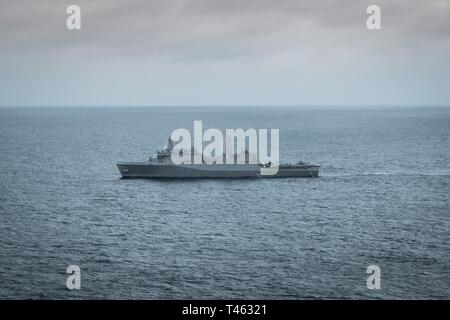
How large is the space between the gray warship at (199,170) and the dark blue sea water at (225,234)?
2.57 m

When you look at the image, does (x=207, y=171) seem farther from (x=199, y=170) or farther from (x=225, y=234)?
(x=225, y=234)

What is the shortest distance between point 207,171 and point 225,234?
111ft

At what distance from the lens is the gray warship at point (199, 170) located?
83831 millimetres

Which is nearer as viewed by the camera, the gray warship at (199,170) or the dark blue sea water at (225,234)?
the dark blue sea water at (225,234)

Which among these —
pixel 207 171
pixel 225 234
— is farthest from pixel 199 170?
pixel 225 234

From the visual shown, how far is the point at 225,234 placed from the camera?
51344 mm

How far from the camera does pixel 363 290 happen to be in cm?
3738

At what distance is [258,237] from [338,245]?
7.32 metres

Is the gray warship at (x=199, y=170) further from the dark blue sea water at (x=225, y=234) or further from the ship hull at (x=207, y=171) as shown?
the dark blue sea water at (x=225, y=234)

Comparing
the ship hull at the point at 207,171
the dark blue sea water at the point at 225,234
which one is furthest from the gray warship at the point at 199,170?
the dark blue sea water at the point at 225,234

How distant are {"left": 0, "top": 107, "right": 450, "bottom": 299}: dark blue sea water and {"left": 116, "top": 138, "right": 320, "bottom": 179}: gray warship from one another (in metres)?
2.57
